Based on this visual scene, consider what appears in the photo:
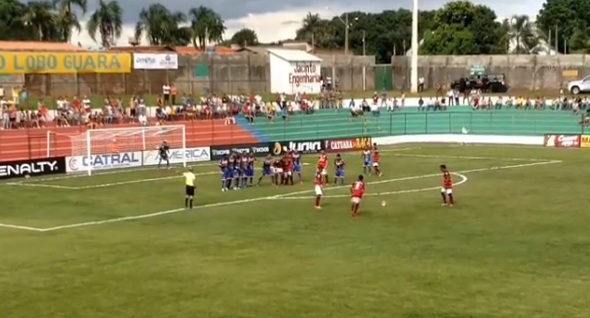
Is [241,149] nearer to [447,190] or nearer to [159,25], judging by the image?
[447,190]

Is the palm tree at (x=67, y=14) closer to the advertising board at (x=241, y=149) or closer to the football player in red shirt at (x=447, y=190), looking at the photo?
the advertising board at (x=241, y=149)

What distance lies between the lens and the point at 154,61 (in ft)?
218

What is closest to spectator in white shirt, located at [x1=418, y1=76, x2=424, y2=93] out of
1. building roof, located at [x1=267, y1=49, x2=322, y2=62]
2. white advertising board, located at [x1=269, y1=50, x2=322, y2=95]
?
building roof, located at [x1=267, y1=49, x2=322, y2=62]

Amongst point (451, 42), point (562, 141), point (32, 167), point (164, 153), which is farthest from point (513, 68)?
point (32, 167)

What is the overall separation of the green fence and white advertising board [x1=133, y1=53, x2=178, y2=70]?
8761 mm

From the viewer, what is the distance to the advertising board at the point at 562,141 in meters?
63.4

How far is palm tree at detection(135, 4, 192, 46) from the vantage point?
115 m

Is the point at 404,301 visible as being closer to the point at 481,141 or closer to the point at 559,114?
the point at 481,141

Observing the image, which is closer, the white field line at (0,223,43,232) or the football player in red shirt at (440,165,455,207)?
the white field line at (0,223,43,232)

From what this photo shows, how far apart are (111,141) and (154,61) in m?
14.8

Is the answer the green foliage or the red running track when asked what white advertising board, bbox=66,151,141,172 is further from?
the green foliage

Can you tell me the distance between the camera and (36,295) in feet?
63.5

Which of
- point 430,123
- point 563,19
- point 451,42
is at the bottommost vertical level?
point 430,123

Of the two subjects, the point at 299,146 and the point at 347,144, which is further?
the point at 347,144
